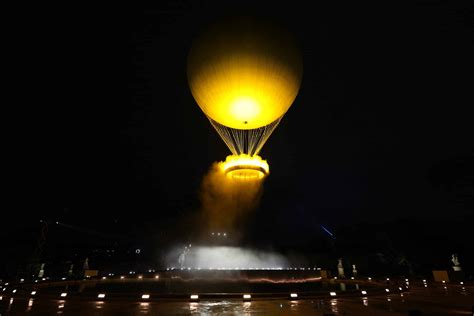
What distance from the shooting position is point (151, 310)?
11.0 meters

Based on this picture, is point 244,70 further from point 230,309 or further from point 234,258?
point 234,258

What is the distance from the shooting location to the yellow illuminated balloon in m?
14.9

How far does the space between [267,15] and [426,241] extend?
46.0 metres

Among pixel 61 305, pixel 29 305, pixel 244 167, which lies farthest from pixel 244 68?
pixel 29 305

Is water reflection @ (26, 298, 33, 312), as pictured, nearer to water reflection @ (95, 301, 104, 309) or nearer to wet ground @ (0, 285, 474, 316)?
wet ground @ (0, 285, 474, 316)

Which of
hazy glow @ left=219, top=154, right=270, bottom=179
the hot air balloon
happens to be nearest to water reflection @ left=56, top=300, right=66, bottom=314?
hazy glow @ left=219, top=154, right=270, bottom=179

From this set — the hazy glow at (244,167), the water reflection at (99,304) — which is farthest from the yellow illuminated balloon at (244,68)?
the water reflection at (99,304)

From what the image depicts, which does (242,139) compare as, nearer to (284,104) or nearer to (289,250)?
(284,104)

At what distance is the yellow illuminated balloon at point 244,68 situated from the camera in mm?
14875

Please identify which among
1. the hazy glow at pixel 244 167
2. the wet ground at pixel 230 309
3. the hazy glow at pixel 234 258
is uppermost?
the hazy glow at pixel 244 167

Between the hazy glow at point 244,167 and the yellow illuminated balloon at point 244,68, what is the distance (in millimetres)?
2521

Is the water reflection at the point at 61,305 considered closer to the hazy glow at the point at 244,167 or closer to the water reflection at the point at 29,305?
the water reflection at the point at 29,305

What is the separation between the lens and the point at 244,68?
14953 millimetres

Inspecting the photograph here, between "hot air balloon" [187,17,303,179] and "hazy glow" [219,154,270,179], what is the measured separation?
8 centimetres
